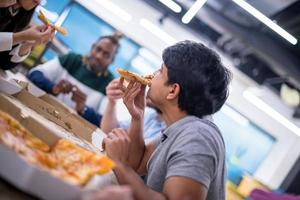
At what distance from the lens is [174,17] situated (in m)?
5.85

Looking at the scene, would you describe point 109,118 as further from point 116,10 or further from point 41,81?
point 116,10

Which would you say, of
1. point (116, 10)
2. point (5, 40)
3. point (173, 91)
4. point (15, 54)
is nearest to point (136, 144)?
point (173, 91)

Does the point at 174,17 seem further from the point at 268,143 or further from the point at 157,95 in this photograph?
the point at 157,95

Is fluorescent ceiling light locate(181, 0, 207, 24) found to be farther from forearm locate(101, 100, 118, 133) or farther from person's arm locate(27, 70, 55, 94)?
person's arm locate(27, 70, 55, 94)

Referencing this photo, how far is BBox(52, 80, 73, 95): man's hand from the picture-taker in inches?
163

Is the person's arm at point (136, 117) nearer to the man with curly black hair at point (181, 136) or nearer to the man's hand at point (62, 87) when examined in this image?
the man with curly black hair at point (181, 136)

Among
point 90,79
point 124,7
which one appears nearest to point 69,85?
point 90,79

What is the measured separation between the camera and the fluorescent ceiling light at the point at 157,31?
577 centimetres

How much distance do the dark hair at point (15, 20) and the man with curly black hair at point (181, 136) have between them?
86cm

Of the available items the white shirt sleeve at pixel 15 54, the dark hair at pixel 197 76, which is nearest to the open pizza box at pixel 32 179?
the dark hair at pixel 197 76

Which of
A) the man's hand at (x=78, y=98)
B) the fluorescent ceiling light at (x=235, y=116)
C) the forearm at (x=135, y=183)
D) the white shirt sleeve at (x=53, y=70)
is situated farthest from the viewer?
the fluorescent ceiling light at (x=235, y=116)

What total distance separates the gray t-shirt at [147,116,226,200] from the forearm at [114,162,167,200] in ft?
0.35

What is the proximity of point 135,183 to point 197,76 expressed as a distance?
2.16 feet

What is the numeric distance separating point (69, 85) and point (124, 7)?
7.10ft
